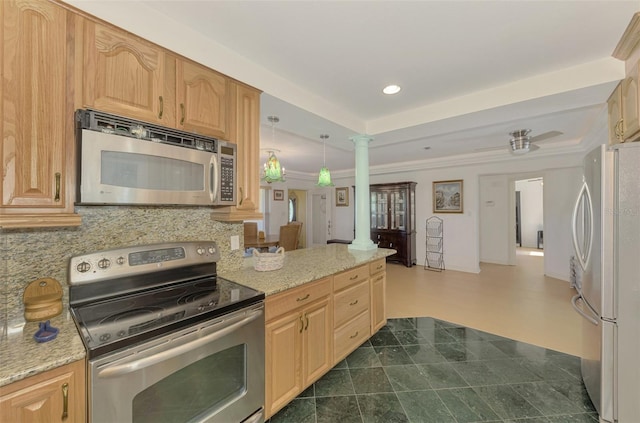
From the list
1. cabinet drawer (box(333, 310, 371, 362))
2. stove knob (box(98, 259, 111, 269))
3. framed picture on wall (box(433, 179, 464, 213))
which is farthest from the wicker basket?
framed picture on wall (box(433, 179, 464, 213))

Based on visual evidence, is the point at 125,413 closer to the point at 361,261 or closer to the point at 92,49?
the point at 92,49

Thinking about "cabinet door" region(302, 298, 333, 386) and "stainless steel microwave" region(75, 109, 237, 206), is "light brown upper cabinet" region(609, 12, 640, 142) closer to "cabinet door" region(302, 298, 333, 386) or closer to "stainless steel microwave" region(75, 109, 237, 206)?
"cabinet door" region(302, 298, 333, 386)

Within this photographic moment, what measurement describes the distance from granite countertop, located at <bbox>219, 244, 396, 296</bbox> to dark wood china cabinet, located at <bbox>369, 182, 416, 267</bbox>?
141 inches

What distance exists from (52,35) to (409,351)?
10.4 feet

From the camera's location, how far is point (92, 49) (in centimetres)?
122

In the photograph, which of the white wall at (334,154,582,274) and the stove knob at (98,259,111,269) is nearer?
the stove knob at (98,259,111,269)

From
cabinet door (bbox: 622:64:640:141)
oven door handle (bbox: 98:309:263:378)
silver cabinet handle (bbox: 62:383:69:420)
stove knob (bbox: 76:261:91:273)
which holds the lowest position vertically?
silver cabinet handle (bbox: 62:383:69:420)

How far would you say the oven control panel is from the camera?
1271mm

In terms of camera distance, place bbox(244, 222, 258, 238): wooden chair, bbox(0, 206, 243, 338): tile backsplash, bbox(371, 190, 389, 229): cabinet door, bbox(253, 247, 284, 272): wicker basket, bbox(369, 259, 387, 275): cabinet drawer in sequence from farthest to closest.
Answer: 1. bbox(371, 190, 389, 229): cabinet door
2. bbox(244, 222, 258, 238): wooden chair
3. bbox(369, 259, 387, 275): cabinet drawer
4. bbox(253, 247, 284, 272): wicker basket
5. bbox(0, 206, 243, 338): tile backsplash

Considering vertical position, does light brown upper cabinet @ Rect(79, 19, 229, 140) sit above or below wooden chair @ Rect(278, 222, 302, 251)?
above

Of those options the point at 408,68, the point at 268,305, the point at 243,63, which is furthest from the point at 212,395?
the point at 408,68

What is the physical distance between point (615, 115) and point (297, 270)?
2.91 m

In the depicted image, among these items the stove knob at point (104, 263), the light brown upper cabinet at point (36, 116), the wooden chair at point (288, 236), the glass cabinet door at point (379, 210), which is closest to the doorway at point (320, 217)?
the glass cabinet door at point (379, 210)

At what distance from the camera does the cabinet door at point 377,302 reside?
2.60 metres
